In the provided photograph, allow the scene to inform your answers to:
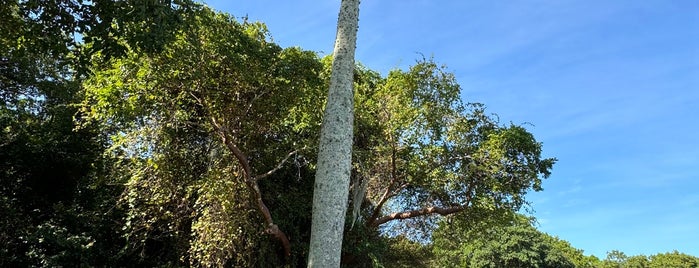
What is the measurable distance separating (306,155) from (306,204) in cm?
171

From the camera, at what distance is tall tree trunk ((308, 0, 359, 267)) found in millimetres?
4988

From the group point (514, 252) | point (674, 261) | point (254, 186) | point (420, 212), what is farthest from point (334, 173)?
point (674, 261)

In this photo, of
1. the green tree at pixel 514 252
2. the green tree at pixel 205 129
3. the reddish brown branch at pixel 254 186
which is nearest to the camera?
the green tree at pixel 205 129

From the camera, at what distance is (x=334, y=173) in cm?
509

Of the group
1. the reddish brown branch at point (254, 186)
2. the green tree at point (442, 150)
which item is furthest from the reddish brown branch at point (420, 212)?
the reddish brown branch at point (254, 186)

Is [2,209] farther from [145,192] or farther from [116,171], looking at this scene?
[145,192]

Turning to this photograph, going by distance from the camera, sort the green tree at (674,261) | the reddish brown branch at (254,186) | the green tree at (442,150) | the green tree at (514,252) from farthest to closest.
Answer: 1. the green tree at (674,261)
2. the green tree at (514,252)
3. the green tree at (442,150)
4. the reddish brown branch at (254,186)

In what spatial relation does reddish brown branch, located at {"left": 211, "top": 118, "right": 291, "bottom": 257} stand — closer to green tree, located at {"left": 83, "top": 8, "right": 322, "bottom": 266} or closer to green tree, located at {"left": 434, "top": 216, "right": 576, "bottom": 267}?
green tree, located at {"left": 83, "top": 8, "right": 322, "bottom": 266}

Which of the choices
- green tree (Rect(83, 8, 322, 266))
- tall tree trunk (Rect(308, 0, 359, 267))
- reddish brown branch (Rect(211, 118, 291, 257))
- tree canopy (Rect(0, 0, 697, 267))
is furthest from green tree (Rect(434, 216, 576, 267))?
tall tree trunk (Rect(308, 0, 359, 267))

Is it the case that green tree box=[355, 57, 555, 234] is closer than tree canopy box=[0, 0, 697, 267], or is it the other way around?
tree canopy box=[0, 0, 697, 267]

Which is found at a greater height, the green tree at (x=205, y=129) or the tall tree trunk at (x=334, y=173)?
the green tree at (x=205, y=129)

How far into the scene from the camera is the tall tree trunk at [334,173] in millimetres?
4988

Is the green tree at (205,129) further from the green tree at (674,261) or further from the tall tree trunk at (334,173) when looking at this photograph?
the green tree at (674,261)

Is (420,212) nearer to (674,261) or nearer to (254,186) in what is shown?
(254,186)
